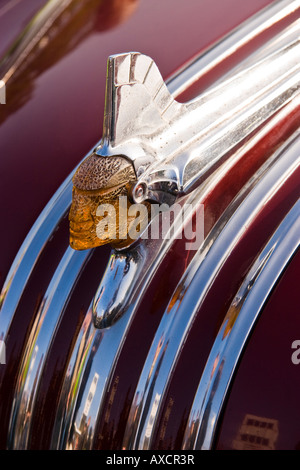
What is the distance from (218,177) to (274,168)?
0.07 meters

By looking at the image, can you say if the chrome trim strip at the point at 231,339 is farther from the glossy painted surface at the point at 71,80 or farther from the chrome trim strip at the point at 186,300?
the glossy painted surface at the point at 71,80

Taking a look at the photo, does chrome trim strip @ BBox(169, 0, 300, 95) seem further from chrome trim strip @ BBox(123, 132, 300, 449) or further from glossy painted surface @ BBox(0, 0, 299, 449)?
chrome trim strip @ BBox(123, 132, 300, 449)

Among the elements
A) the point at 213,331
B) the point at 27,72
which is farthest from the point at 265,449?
the point at 27,72

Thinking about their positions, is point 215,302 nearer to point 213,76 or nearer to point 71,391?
point 71,391

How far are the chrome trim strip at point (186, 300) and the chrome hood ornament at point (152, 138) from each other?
63 mm

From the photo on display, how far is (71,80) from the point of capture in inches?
41.0

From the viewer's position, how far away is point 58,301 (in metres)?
0.89

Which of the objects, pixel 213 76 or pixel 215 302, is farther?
pixel 213 76

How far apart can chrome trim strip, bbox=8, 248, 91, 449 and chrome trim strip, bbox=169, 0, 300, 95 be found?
1.04 feet
